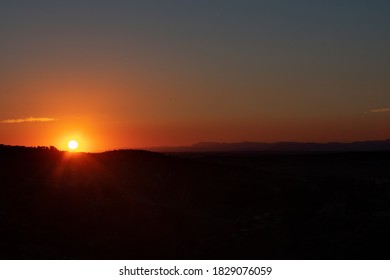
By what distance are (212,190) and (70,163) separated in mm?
7273

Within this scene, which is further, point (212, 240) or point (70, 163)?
point (70, 163)

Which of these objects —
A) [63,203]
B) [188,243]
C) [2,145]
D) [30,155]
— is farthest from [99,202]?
[2,145]

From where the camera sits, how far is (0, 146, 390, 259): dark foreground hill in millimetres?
20344

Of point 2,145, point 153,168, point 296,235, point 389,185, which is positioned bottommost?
point 296,235

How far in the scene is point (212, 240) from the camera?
21.4 metres

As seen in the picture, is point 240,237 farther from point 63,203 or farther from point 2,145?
point 2,145

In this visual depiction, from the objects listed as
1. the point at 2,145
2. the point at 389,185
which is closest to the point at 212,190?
the point at 389,185

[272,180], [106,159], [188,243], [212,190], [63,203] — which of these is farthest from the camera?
[106,159]

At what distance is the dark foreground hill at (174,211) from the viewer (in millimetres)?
20344

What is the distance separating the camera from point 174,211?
A: 24.3 metres

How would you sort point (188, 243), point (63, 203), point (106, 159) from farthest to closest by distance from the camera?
1. point (106, 159)
2. point (63, 203)
3. point (188, 243)

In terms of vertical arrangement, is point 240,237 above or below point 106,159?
below

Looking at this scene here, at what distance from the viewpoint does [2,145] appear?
1257 inches

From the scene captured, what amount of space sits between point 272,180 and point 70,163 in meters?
9.69
